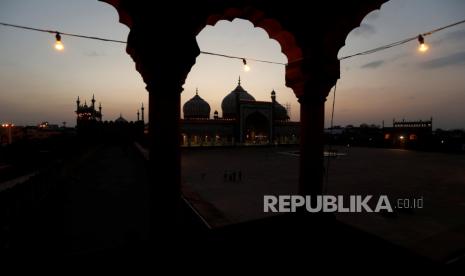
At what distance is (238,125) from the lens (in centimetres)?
3375

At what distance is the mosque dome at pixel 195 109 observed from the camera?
130 ft

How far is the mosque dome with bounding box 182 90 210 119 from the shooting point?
39.6 metres

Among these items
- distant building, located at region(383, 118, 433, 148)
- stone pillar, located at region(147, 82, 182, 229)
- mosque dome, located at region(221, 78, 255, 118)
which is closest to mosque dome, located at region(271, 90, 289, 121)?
mosque dome, located at region(221, 78, 255, 118)

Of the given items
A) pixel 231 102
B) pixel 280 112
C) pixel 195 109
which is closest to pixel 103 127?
pixel 195 109

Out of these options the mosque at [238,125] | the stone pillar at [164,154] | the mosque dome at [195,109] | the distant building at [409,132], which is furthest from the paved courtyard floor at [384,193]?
the mosque dome at [195,109]

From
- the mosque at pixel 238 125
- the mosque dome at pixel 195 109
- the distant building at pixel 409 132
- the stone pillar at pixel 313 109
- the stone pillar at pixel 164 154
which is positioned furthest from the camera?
the mosque dome at pixel 195 109

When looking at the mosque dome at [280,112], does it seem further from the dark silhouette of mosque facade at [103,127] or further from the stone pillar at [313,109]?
the stone pillar at [313,109]

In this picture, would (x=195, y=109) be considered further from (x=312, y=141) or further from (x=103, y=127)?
(x=312, y=141)

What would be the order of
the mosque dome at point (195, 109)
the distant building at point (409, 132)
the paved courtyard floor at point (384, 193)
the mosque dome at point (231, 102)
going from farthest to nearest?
the mosque dome at point (195, 109) → the mosque dome at point (231, 102) → the distant building at point (409, 132) → the paved courtyard floor at point (384, 193)

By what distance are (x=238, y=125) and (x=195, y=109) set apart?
9167 millimetres

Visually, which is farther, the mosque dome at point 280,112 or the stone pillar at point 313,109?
the mosque dome at point 280,112

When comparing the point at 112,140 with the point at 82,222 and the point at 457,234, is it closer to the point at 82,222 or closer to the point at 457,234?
the point at 82,222

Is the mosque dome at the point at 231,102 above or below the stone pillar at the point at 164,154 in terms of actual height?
above

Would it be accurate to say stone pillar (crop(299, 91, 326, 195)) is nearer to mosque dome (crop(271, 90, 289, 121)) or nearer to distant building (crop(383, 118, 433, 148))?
distant building (crop(383, 118, 433, 148))
